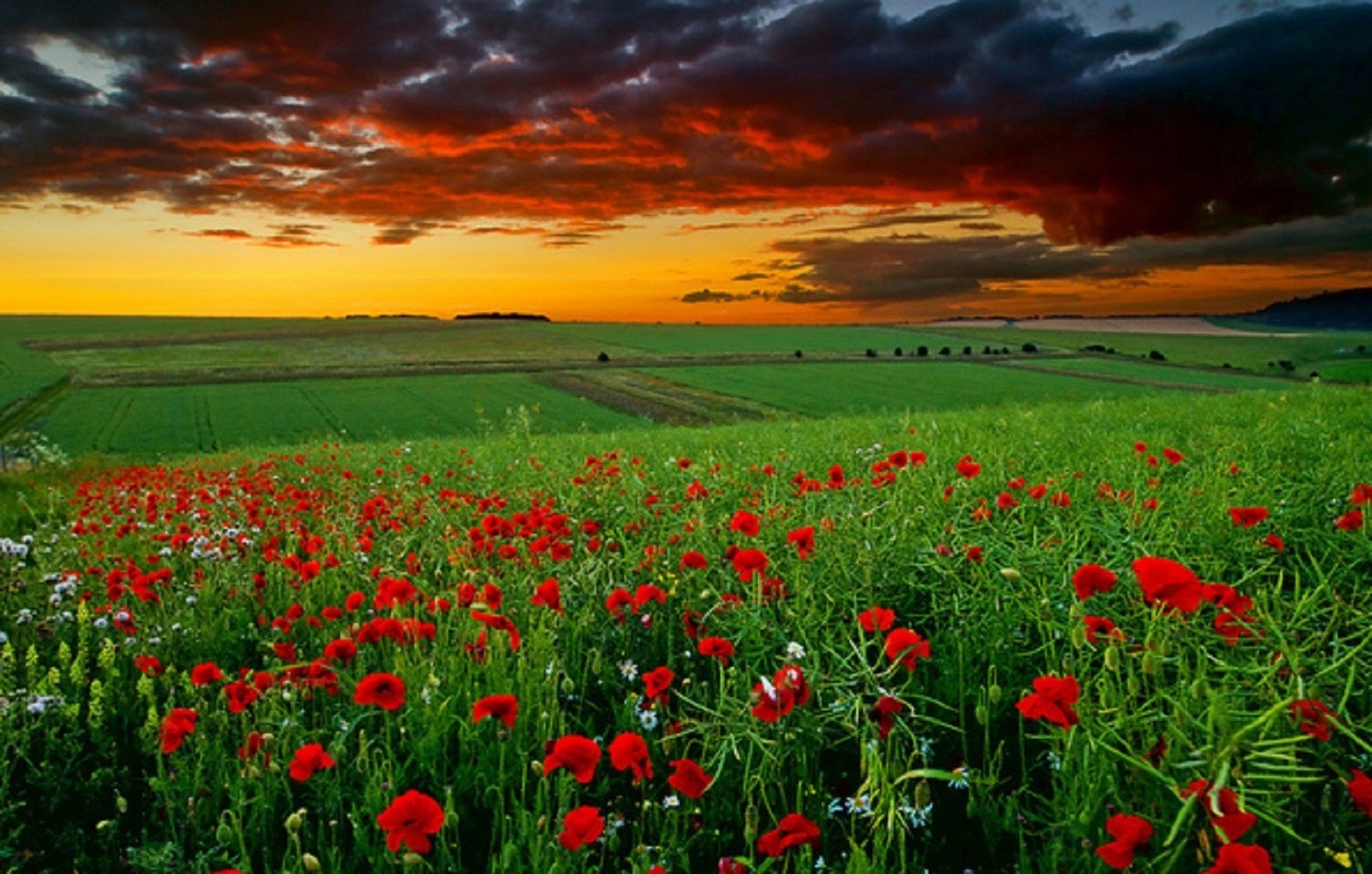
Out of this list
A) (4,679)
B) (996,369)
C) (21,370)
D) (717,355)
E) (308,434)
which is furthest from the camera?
(717,355)

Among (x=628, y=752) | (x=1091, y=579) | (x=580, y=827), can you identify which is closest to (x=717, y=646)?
(x=628, y=752)

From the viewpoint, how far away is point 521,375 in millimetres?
59781

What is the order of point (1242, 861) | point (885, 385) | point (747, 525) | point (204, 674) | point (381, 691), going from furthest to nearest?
point (885, 385) < point (747, 525) < point (204, 674) < point (381, 691) < point (1242, 861)

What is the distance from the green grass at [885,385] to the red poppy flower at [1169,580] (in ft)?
129

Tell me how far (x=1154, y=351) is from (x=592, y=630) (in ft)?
290

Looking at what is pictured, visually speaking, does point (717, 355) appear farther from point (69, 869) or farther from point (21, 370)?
point (69, 869)

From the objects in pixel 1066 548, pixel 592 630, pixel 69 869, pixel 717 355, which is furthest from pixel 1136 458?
pixel 717 355

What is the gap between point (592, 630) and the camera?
12.0ft

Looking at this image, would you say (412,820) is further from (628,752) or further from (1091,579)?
(1091,579)

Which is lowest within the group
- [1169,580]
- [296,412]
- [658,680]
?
[296,412]

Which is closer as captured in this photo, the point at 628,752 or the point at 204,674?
the point at 628,752

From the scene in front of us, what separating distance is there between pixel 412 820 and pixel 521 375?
59319mm

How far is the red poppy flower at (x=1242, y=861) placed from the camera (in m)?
1.35

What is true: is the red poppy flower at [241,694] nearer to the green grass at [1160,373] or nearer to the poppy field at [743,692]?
the poppy field at [743,692]
